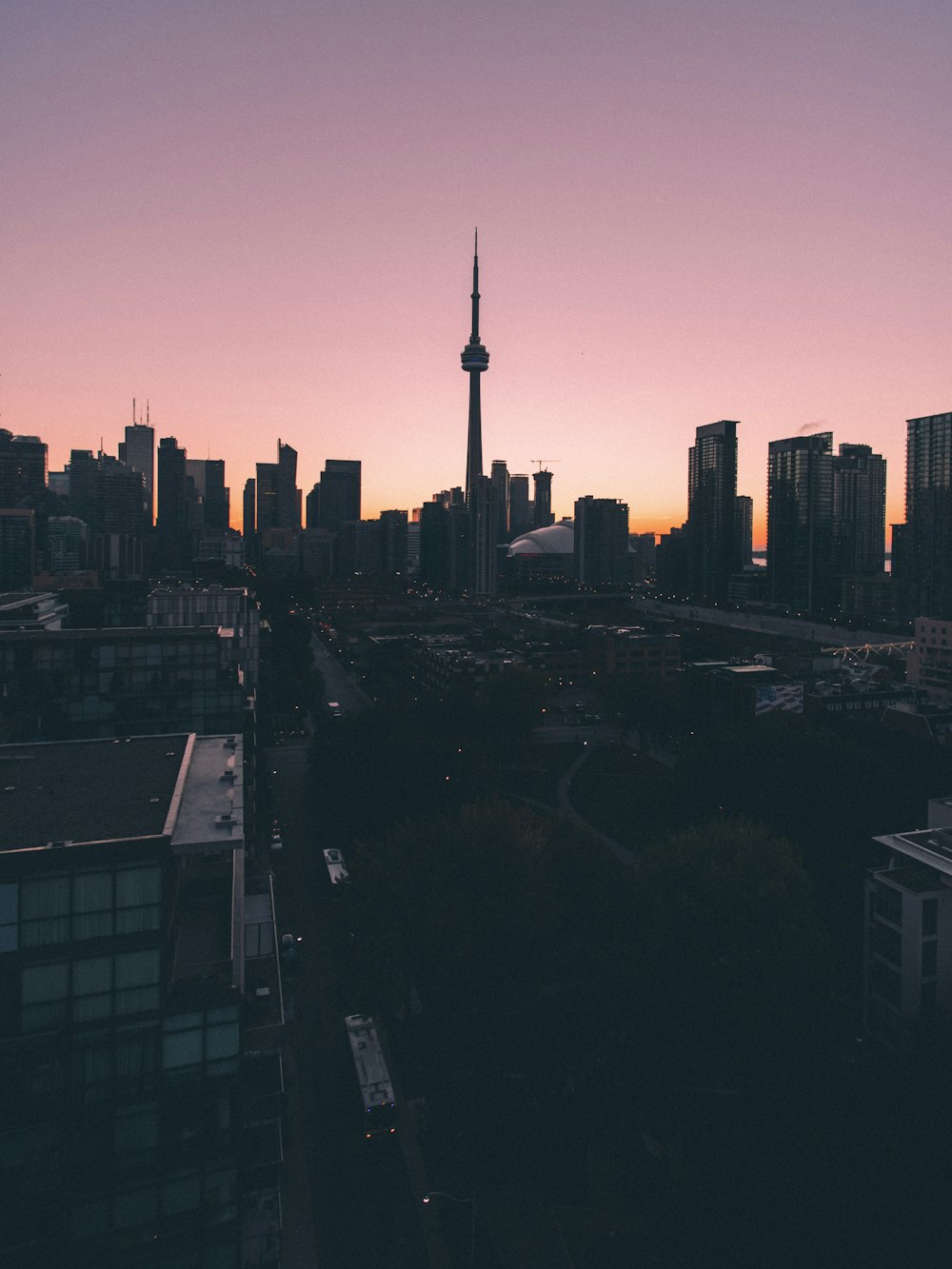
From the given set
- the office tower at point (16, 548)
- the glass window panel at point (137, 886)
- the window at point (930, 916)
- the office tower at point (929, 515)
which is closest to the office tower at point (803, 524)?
the office tower at point (929, 515)

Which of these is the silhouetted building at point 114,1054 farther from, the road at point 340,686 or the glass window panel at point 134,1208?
the road at point 340,686

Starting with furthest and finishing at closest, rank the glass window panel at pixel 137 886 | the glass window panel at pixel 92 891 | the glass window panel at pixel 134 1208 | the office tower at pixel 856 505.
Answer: the office tower at pixel 856 505, the glass window panel at pixel 134 1208, the glass window panel at pixel 137 886, the glass window panel at pixel 92 891

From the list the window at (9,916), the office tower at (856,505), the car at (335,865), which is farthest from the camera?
the office tower at (856,505)

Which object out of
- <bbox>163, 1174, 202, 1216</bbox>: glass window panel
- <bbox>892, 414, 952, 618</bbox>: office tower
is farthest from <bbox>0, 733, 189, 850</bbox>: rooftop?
<bbox>892, 414, 952, 618</bbox>: office tower

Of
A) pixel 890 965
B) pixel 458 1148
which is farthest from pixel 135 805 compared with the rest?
pixel 890 965

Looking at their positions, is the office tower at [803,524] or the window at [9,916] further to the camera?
the office tower at [803,524]

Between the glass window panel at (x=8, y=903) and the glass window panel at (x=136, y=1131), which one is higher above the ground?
the glass window panel at (x=8, y=903)
